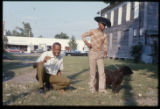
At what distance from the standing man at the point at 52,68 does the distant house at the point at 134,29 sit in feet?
47.1

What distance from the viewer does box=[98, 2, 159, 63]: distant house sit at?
1858 centimetres

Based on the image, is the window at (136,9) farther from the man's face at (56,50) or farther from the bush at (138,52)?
the man's face at (56,50)

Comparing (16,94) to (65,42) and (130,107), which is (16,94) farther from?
(65,42)

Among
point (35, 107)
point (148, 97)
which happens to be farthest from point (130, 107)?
point (35, 107)

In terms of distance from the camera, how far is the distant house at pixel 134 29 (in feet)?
61.0

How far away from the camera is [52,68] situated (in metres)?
5.57

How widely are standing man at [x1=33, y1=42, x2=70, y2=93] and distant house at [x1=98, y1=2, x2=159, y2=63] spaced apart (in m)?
14.3

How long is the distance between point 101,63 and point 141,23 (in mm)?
16537

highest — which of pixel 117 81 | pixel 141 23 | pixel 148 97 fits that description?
pixel 141 23

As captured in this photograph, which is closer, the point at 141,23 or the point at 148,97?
the point at 148,97

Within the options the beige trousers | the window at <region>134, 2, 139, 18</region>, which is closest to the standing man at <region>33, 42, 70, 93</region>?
the beige trousers

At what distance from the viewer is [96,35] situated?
5.34m

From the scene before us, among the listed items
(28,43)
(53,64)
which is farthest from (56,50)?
(28,43)

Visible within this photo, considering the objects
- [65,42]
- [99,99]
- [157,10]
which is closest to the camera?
[99,99]
